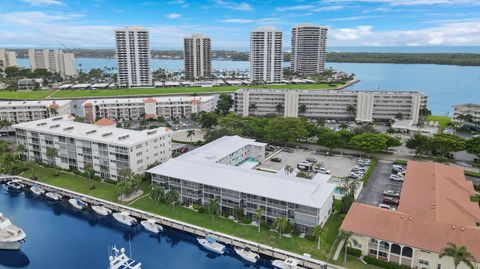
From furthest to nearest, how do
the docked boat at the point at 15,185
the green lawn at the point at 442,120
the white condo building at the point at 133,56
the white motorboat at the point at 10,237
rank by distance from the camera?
the white condo building at the point at 133,56, the green lawn at the point at 442,120, the docked boat at the point at 15,185, the white motorboat at the point at 10,237

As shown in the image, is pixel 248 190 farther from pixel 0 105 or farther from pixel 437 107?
pixel 437 107

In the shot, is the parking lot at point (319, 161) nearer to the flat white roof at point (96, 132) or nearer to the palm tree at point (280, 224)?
the flat white roof at point (96, 132)

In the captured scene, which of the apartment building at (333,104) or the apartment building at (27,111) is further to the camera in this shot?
the apartment building at (333,104)

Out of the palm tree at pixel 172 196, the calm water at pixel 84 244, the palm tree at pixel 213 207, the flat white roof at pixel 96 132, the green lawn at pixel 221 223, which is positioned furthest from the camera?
the flat white roof at pixel 96 132

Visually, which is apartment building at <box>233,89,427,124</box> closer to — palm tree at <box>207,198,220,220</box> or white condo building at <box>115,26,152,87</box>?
palm tree at <box>207,198,220,220</box>

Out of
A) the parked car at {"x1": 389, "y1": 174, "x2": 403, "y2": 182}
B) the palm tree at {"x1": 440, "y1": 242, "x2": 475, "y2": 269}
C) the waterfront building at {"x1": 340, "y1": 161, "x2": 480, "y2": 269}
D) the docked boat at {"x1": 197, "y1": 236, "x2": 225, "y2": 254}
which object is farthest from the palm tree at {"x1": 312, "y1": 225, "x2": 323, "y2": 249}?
the parked car at {"x1": 389, "y1": 174, "x2": 403, "y2": 182}

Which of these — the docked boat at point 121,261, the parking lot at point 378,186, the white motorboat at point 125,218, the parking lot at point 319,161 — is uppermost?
the parking lot at point 319,161

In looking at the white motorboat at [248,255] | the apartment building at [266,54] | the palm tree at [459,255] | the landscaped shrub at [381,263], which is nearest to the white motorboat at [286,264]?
the white motorboat at [248,255]
